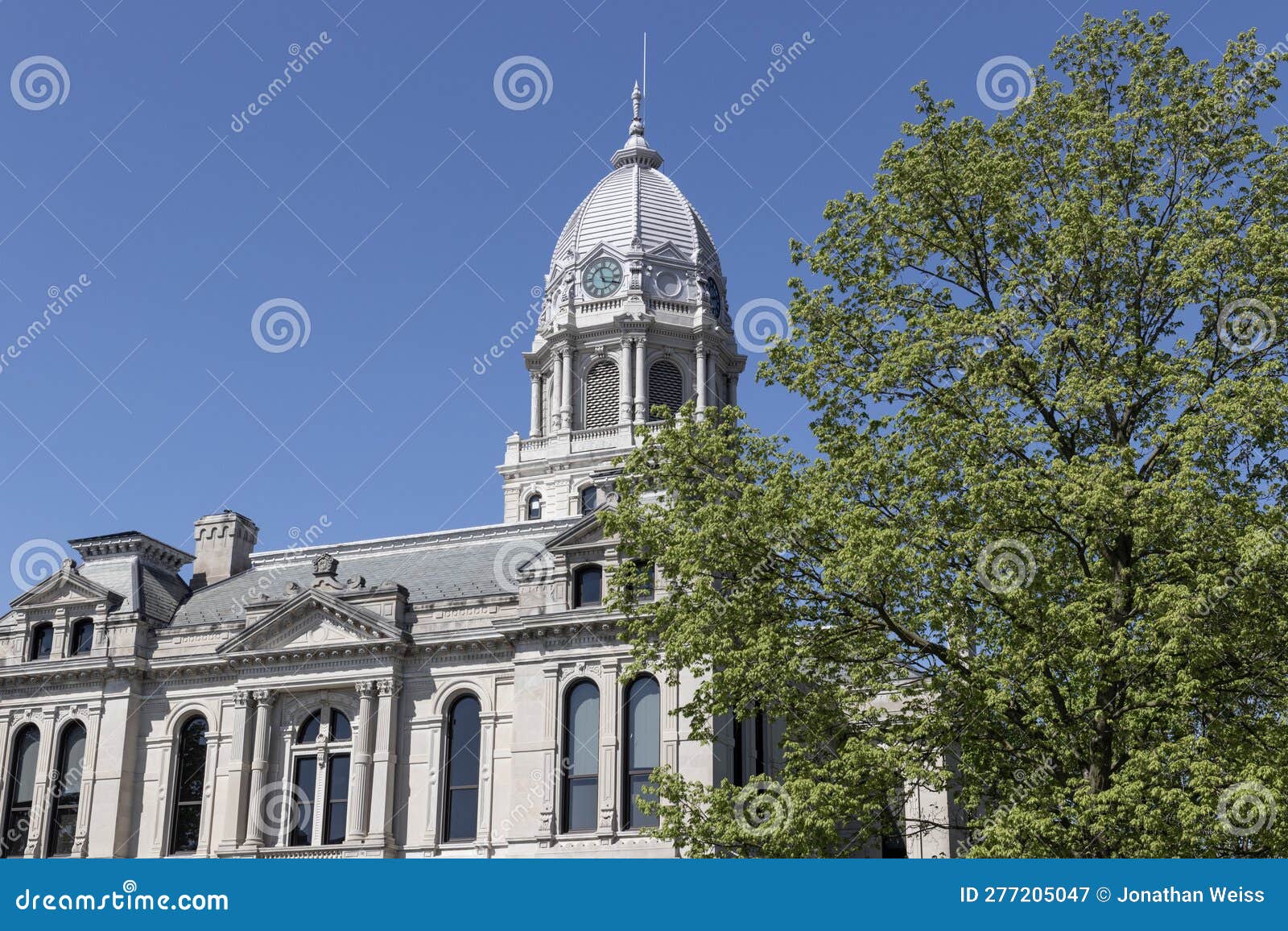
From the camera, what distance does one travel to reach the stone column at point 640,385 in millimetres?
67688

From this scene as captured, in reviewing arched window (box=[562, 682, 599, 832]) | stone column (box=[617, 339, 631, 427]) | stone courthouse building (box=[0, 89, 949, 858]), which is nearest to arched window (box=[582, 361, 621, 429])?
stone column (box=[617, 339, 631, 427])

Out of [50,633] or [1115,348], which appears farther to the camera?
[50,633]

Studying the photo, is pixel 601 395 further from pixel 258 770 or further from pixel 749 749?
pixel 749 749

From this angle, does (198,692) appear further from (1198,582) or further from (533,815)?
(1198,582)

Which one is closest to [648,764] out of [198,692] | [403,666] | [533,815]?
[533,815]

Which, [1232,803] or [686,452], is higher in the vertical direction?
[686,452]

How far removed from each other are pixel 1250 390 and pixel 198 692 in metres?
33.1

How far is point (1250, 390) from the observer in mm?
21047

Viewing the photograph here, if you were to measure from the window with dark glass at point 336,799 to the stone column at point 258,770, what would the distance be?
1.90 m

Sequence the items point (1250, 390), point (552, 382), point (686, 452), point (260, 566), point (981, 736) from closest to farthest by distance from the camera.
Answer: point (1250, 390)
point (981, 736)
point (686, 452)
point (260, 566)
point (552, 382)

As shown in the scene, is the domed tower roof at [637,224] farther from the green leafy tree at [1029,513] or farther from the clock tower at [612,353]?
the green leafy tree at [1029,513]

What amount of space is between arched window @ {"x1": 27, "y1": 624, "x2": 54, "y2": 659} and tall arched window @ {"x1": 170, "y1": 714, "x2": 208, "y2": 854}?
18.6 feet

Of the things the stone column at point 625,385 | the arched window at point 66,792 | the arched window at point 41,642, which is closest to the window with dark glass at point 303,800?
the arched window at point 66,792

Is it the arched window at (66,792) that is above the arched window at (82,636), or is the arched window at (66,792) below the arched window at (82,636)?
below
